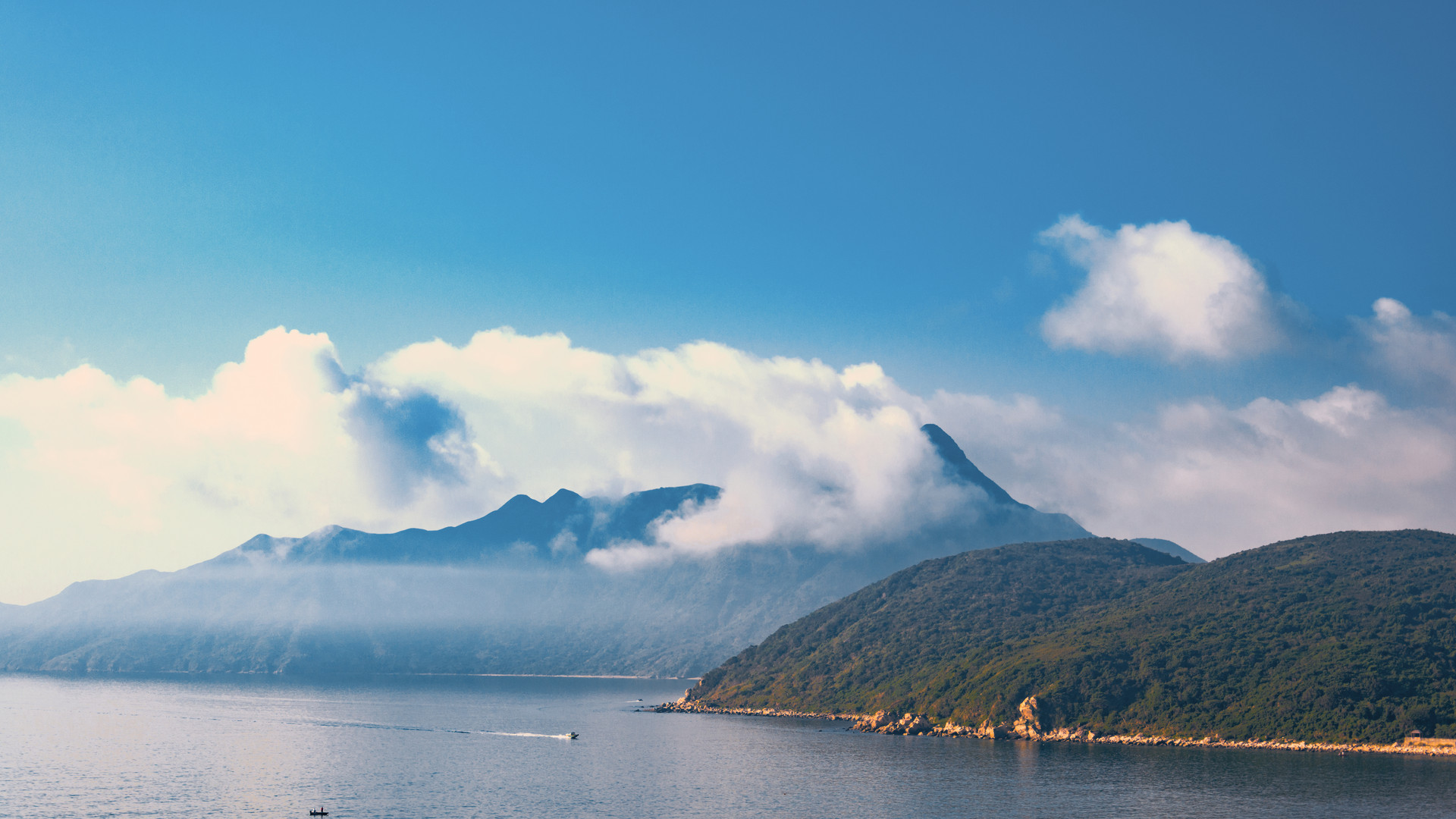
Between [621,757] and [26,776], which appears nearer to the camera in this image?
[26,776]

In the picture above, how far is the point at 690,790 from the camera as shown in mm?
153250

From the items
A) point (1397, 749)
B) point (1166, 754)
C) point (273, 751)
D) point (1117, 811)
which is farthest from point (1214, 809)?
point (273, 751)

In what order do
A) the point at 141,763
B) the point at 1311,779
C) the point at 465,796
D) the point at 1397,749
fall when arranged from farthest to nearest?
the point at 1397,749 → the point at 141,763 → the point at 1311,779 → the point at 465,796

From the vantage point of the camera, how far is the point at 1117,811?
133625mm

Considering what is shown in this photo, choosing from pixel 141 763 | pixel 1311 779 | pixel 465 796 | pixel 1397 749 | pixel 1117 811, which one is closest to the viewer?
pixel 1117 811

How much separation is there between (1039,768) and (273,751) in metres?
146

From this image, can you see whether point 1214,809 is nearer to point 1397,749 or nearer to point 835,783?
point 835,783

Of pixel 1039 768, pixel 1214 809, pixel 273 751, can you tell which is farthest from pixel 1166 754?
pixel 273 751

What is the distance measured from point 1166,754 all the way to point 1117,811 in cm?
7280

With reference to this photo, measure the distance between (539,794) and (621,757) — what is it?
169ft

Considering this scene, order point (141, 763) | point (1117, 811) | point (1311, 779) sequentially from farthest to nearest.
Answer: point (141, 763) < point (1311, 779) < point (1117, 811)

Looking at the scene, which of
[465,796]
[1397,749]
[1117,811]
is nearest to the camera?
[1117,811]

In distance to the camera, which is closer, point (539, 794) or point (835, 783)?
point (539, 794)

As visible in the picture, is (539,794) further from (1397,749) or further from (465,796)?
(1397,749)
